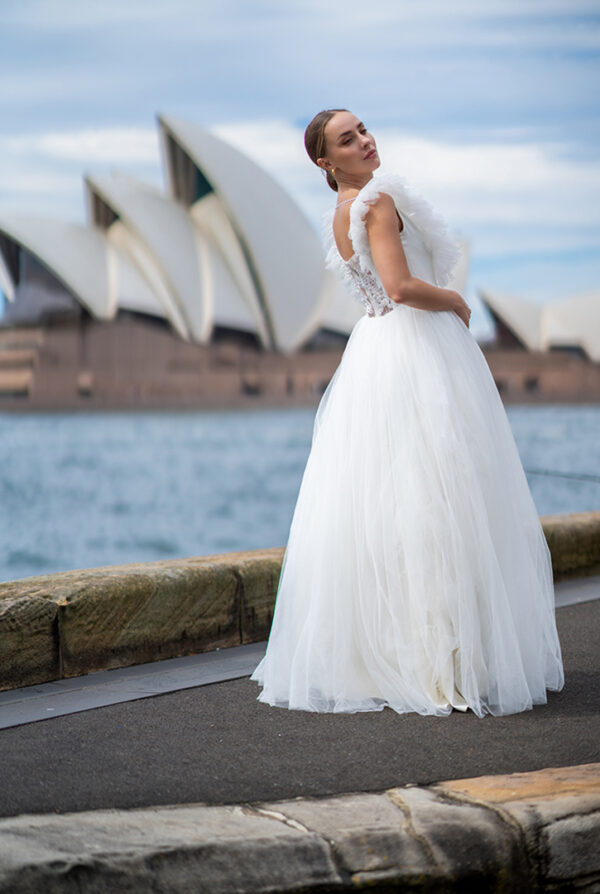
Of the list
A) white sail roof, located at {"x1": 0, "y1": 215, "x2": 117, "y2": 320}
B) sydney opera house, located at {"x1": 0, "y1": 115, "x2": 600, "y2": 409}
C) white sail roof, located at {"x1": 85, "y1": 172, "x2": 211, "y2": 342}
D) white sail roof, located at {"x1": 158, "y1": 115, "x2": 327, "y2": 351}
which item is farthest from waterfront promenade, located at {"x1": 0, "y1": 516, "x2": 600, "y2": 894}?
white sail roof, located at {"x1": 0, "y1": 215, "x2": 117, "y2": 320}

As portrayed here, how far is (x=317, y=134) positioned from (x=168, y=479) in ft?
76.2

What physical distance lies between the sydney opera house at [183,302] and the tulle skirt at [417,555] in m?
28.4

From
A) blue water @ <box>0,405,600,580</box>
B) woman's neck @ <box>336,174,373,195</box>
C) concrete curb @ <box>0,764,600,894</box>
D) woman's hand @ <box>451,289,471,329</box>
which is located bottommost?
blue water @ <box>0,405,600,580</box>

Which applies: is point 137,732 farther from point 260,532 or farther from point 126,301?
point 126,301

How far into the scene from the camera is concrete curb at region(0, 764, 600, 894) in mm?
1259

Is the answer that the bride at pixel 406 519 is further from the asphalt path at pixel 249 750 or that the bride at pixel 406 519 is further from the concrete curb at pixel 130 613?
the concrete curb at pixel 130 613

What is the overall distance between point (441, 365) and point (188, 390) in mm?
34124

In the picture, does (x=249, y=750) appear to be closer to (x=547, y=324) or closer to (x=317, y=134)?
(x=317, y=134)

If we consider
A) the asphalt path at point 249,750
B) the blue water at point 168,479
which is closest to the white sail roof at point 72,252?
the blue water at point 168,479

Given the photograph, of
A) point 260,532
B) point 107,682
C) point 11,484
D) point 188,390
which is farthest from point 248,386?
point 107,682

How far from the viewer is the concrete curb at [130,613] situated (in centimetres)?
216

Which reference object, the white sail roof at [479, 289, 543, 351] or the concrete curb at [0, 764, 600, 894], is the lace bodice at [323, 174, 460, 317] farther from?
the white sail roof at [479, 289, 543, 351]

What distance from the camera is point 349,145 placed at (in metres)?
→ 2.10

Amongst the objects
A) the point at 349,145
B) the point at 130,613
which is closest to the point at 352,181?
the point at 349,145
